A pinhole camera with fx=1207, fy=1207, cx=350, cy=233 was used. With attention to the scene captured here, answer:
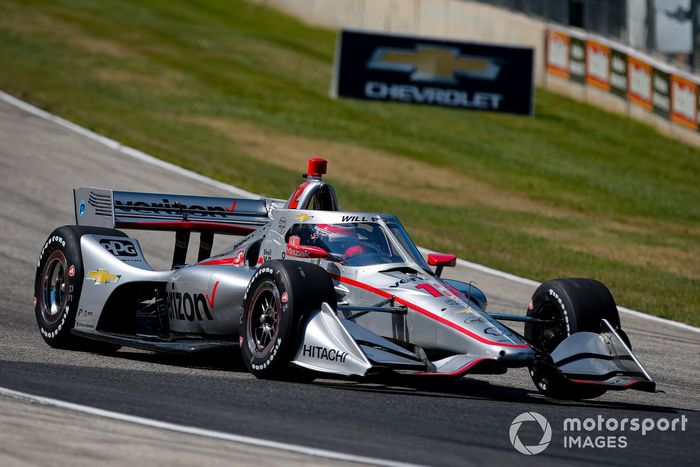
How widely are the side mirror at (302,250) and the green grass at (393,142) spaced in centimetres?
710

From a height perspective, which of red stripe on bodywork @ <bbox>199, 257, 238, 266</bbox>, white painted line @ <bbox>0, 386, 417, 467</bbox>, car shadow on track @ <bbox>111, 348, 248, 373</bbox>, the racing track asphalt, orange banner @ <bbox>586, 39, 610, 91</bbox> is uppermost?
orange banner @ <bbox>586, 39, 610, 91</bbox>

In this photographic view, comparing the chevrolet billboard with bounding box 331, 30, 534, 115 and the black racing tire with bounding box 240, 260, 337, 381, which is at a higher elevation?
the chevrolet billboard with bounding box 331, 30, 534, 115

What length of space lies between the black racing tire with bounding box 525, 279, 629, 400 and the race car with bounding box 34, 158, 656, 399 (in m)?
0.01

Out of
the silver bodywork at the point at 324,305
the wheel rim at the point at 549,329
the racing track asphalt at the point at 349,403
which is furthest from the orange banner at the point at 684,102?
the wheel rim at the point at 549,329

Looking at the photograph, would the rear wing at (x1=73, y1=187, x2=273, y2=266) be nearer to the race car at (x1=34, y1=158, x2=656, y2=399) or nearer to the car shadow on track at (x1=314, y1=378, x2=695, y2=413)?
the race car at (x1=34, y1=158, x2=656, y2=399)

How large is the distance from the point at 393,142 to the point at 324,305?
20.1 metres

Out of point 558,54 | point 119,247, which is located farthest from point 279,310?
point 558,54

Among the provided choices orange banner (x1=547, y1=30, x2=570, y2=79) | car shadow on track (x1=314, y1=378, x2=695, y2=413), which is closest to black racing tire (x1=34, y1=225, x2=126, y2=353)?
car shadow on track (x1=314, y1=378, x2=695, y2=413)

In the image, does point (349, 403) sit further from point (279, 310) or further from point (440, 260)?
point (440, 260)

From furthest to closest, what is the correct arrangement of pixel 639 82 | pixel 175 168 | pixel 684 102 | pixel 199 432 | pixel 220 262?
pixel 639 82 < pixel 684 102 < pixel 175 168 < pixel 220 262 < pixel 199 432

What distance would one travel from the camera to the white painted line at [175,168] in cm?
1520

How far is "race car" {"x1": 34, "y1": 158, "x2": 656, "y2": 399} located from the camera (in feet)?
28.4

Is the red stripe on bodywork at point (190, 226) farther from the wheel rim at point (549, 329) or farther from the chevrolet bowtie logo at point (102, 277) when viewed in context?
the wheel rim at point (549, 329)

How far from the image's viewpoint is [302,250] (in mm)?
9625
